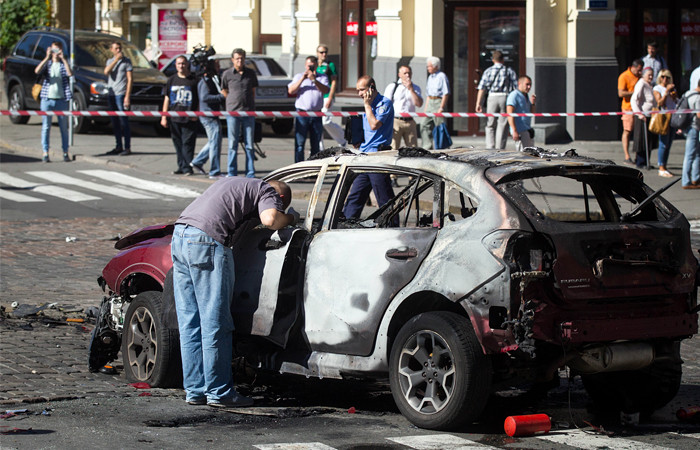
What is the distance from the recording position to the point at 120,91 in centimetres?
2362

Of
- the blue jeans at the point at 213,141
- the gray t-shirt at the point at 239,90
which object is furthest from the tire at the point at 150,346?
the blue jeans at the point at 213,141

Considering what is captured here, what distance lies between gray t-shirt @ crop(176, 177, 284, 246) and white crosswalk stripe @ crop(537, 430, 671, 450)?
2.13 meters

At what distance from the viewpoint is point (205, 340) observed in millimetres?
7570

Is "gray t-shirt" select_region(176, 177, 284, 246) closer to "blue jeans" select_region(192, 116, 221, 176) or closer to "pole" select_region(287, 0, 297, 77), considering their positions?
"blue jeans" select_region(192, 116, 221, 176)

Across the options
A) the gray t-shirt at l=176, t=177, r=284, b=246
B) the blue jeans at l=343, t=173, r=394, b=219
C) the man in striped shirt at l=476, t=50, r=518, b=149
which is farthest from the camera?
the man in striped shirt at l=476, t=50, r=518, b=149

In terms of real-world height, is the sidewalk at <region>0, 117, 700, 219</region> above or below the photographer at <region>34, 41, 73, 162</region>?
below

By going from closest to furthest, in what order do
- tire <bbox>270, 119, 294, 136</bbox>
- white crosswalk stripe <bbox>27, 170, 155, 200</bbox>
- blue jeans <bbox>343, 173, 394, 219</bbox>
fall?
blue jeans <bbox>343, 173, 394, 219</bbox>, white crosswalk stripe <bbox>27, 170, 155, 200</bbox>, tire <bbox>270, 119, 294, 136</bbox>

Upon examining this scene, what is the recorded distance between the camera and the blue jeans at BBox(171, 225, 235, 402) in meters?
7.54

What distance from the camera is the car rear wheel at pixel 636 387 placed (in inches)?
290

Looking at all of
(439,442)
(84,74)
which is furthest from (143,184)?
(439,442)

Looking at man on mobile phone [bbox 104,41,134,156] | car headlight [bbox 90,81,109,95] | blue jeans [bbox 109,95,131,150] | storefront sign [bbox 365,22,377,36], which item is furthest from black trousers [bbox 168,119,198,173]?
storefront sign [bbox 365,22,377,36]

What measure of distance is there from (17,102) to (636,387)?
23567 millimetres

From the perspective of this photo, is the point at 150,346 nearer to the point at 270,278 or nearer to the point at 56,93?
the point at 270,278

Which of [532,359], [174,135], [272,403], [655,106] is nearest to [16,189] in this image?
[174,135]
